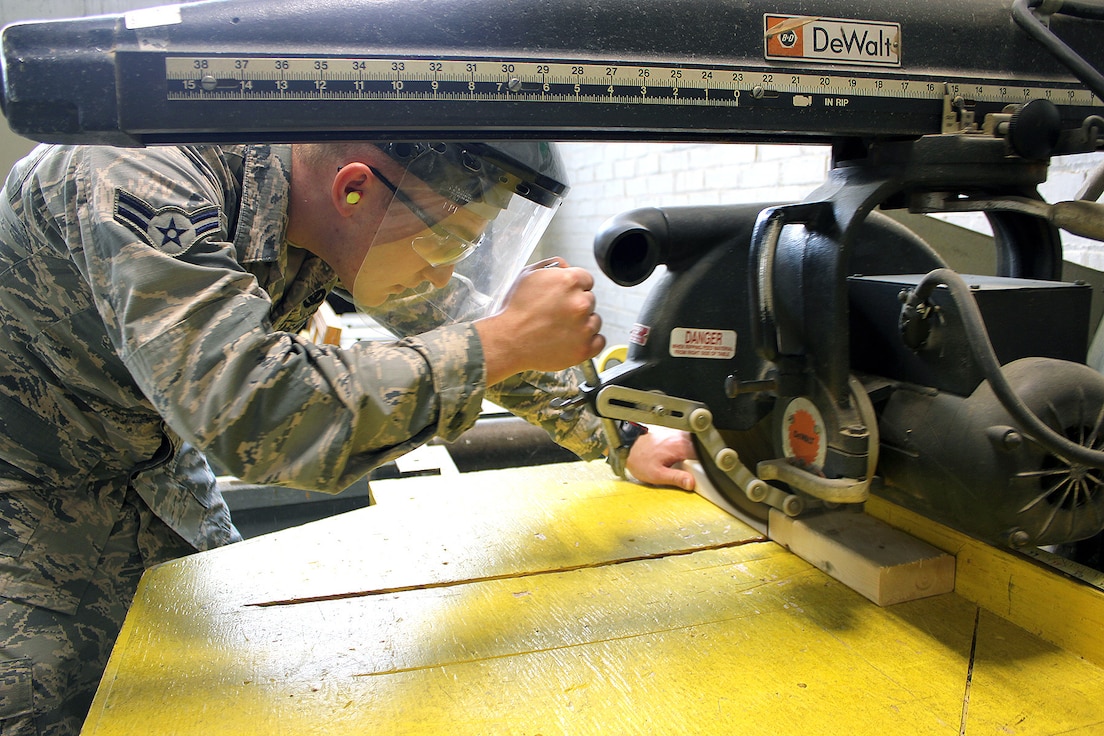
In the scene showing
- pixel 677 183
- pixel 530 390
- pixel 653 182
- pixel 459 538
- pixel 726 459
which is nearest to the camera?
pixel 726 459

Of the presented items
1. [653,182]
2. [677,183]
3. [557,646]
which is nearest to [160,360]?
[557,646]

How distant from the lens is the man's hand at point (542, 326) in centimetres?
84

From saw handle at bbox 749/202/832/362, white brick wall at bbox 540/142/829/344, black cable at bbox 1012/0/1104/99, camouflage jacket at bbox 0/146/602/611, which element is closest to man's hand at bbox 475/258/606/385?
camouflage jacket at bbox 0/146/602/611

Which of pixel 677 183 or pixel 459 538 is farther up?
pixel 677 183

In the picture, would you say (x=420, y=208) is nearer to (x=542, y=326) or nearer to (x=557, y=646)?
(x=542, y=326)

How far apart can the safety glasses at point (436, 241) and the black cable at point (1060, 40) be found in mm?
659

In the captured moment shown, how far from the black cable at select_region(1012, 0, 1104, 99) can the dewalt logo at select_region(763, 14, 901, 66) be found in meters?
0.14

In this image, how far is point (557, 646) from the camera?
0.81 m

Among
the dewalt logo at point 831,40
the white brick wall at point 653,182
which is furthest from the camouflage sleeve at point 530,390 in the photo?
the white brick wall at point 653,182

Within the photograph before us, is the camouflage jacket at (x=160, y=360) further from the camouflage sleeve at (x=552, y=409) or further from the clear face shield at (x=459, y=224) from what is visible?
the camouflage sleeve at (x=552, y=409)

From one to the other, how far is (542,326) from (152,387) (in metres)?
0.40

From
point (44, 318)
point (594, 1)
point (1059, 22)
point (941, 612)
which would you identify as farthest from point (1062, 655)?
point (44, 318)

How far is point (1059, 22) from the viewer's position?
0.85 m

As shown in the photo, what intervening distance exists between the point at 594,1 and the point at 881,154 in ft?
1.16
